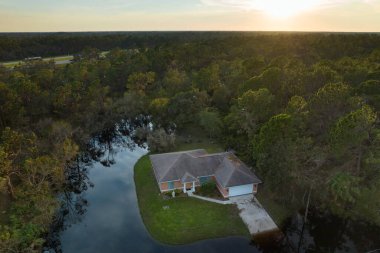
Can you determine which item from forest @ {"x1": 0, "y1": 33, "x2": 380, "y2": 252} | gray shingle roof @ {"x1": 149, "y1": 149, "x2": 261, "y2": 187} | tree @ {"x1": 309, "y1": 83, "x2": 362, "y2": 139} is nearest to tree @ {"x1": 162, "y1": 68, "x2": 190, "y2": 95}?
forest @ {"x1": 0, "y1": 33, "x2": 380, "y2": 252}

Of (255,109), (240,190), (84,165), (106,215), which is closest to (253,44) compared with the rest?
(255,109)

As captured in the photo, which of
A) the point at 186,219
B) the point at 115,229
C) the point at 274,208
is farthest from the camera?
the point at 274,208

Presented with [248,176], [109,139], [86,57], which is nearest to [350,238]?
[248,176]

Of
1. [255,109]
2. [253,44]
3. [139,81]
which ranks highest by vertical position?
[253,44]

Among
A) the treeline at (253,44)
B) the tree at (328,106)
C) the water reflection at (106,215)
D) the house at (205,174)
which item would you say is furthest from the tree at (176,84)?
the tree at (328,106)

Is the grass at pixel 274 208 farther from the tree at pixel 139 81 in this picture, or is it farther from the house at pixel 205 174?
the tree at pixel 139 81

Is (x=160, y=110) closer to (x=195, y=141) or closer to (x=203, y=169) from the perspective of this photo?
(x=195, y=141)
